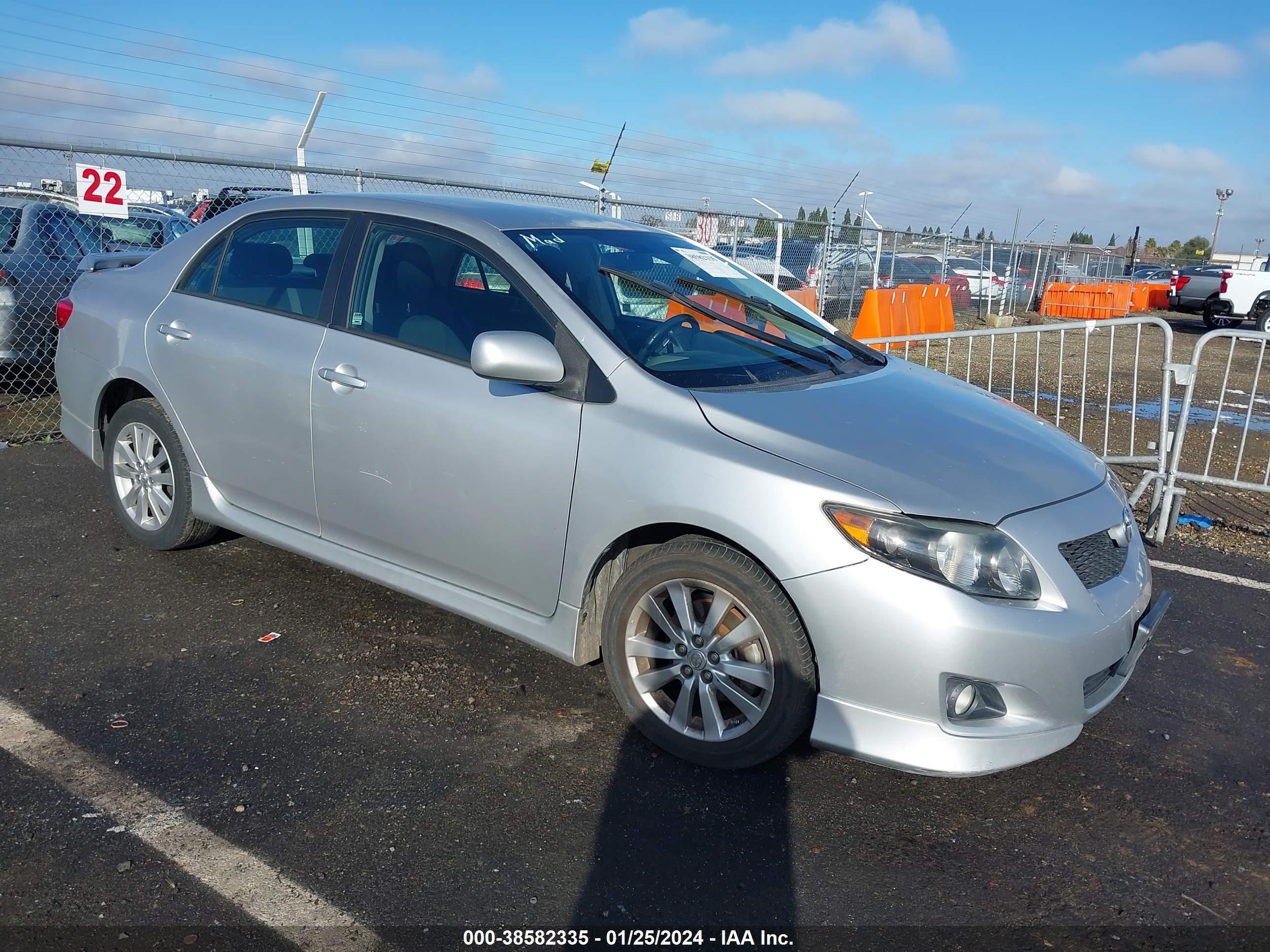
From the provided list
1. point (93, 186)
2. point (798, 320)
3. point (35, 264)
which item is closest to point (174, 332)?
point (798, 320)

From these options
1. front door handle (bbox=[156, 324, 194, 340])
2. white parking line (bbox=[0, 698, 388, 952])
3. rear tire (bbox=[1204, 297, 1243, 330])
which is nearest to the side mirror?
white parking line (bbox=[0, 698, 388, 952])

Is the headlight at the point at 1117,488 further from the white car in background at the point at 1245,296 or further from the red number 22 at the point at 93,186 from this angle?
the white car in background at the point at 1245,296

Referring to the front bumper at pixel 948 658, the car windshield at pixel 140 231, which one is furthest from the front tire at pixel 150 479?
the car windshield at pixel 140 231

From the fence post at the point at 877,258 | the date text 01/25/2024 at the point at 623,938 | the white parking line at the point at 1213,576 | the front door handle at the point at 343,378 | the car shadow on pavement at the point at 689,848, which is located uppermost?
the fence post at the point at 877,258

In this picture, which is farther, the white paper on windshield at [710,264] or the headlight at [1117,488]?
the white paper on windshield at [710,264]

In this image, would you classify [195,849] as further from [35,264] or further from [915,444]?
[35,264]

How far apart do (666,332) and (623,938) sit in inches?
78.4

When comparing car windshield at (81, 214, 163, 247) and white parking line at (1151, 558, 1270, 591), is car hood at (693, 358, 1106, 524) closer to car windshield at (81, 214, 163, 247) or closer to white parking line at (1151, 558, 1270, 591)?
white parking line at (1151, 558, 1270, 591)

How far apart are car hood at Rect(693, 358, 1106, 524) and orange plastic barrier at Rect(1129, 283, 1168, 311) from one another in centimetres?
2880

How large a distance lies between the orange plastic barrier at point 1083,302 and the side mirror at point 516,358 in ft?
A: 85.1

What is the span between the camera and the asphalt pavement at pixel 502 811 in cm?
256

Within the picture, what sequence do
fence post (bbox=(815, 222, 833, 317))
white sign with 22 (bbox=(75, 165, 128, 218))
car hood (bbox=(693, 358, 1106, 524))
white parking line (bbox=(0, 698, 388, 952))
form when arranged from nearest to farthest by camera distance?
white parking line (bbox=(0, 698, 388, 952))
car hood (bbox=(693, 358, 1106, 524))
white sign with 22 (bbox=(75, 165, 128, 218))
fence post (bbox=(815, 222, 833, 317))

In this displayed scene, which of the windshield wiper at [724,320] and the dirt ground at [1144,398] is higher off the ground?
the windshield wiper at [724,320]

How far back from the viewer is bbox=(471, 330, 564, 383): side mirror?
322 centimetres
